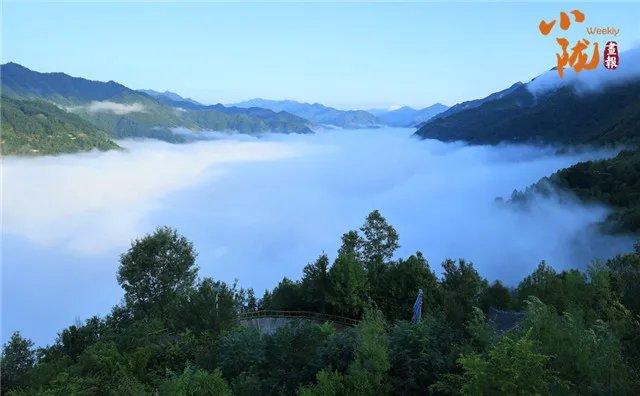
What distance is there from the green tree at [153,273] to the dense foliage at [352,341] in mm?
98

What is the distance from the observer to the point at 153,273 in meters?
42.1

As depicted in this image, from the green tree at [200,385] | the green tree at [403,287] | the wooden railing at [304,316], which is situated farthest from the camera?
the green tree at [403,287]

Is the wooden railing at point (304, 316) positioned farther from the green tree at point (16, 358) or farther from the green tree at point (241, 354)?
the green tree at point (16, 358)

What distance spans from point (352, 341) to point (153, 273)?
28796mm

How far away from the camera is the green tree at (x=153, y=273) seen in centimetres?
4159

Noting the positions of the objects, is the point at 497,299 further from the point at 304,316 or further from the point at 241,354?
the point at 241,354

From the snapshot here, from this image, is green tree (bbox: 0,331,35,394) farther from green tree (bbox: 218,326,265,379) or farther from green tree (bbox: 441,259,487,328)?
green tree (bbox: 441,259,487,328)

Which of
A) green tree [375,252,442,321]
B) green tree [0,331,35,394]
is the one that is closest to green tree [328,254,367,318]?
green tree [375,252,442,321]

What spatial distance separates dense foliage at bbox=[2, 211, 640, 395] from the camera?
480 inches

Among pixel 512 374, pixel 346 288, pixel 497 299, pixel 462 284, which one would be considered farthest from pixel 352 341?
pixel 462 284

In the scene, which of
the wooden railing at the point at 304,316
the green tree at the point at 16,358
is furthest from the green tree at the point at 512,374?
the green tree at the point at 16,358

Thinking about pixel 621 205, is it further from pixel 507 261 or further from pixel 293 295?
pixel 293 295

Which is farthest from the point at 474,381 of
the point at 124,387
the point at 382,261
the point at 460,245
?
the point at 460,245

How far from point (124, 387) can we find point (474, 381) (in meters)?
14.7
